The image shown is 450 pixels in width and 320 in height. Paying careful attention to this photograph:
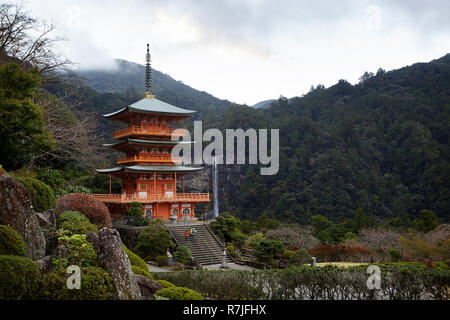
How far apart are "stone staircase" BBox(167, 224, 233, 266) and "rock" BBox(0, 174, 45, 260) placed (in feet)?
40.3

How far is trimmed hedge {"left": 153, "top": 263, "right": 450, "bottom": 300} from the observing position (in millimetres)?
9000

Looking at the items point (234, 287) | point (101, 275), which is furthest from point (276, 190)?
point (101, 275)

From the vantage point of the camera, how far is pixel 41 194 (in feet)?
34.9

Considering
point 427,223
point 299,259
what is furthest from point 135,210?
point 427,223

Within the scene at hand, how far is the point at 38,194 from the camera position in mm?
10539

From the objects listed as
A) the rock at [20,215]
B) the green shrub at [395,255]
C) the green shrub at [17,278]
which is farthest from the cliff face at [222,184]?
the green shrub at [17,278]

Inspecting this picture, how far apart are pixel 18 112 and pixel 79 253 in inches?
244

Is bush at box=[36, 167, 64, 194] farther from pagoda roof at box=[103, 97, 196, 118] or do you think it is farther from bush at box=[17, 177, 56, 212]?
bush at box=[17, 177, 56, 212]

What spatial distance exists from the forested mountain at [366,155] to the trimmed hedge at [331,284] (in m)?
42.4

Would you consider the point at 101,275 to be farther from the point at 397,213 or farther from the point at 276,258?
the point at 397,213

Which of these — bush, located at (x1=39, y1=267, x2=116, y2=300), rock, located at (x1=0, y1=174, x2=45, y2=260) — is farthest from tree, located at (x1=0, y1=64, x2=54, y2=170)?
bush, located at (x1=39, y1=267, x2=116, y2=300)

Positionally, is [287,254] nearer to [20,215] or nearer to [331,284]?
[331,284]

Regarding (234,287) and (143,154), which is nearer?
(234,287)
